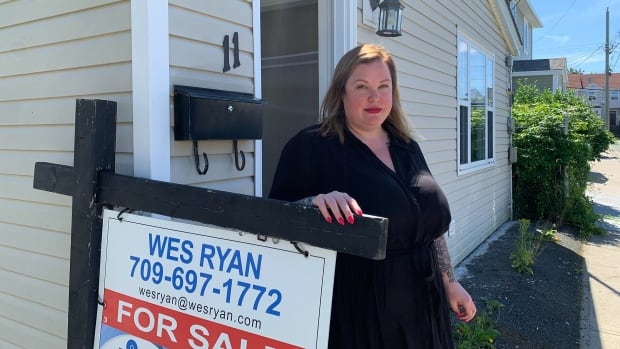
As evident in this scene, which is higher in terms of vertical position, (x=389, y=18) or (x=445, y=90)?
(x=389, y=18)

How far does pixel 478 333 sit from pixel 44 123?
10.5 ft

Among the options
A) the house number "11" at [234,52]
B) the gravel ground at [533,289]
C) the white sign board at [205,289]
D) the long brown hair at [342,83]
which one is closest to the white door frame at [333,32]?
the house number "11" at [234,52]

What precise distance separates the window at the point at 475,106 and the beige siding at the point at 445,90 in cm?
18

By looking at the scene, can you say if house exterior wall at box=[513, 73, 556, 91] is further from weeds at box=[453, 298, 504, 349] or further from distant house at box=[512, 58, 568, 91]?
weeds at box=[453, 298, 504, 349]

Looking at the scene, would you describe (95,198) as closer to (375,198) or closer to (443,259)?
(375,198)

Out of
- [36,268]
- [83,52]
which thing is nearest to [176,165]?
[83,52]

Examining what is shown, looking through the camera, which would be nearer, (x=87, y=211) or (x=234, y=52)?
(x=87, y=211)

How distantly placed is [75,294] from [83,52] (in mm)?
1027

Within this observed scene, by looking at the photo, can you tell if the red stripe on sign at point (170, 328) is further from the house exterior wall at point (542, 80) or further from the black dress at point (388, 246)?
the house exterior wall at point (542, 80)

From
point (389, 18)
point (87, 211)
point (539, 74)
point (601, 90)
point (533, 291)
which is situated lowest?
point (533, 291)

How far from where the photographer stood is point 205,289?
1.61m

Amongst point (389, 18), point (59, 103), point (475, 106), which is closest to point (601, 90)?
point (475, 106)

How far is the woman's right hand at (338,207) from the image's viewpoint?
1420 millimetres

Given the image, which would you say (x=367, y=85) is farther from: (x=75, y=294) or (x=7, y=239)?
(x=7, y=239)
